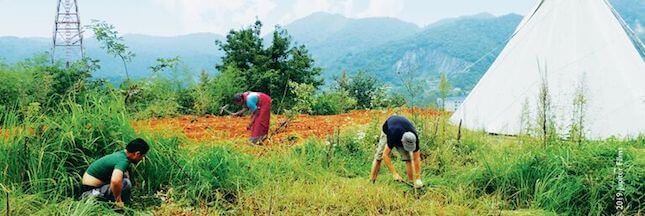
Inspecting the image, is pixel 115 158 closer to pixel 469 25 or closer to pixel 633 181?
pixel 633 181

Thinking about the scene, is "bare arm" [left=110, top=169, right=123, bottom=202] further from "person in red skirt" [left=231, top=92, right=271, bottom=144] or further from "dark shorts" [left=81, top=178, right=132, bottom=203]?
"person in red skirt" [left=231, top=92, right=271, bottom=144]

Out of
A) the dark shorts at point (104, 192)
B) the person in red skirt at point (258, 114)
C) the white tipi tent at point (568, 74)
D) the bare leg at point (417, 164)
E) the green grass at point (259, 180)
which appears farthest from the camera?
the white tipi tent at point (568, 74)

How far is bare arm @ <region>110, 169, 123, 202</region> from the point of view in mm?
4527

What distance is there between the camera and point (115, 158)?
466 centimetres

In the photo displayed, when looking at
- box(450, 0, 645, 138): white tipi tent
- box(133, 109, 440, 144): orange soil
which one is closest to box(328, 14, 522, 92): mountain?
box(450, 0, 645, 138): white tipi tent

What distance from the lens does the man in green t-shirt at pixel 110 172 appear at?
461 cm

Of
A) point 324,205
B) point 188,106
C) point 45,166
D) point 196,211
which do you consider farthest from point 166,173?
point 188,106

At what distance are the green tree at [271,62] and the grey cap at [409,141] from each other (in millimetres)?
7056

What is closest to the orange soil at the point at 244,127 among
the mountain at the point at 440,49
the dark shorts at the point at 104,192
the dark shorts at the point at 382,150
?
the dark shorts at the point at 382,150

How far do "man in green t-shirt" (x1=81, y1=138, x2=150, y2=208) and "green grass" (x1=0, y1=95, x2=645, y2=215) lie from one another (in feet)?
0.36

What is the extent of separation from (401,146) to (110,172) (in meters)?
2.48

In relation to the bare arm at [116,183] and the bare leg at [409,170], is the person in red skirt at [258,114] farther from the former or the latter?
the bare arm at [116,183]

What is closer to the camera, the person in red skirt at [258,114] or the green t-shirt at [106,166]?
the green t-shirt at [106,166]

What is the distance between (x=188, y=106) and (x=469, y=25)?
114196mm
